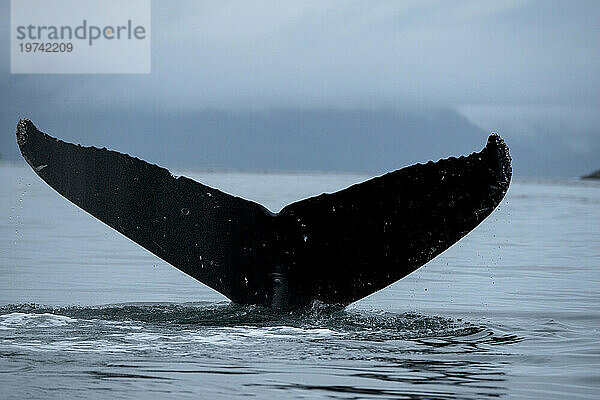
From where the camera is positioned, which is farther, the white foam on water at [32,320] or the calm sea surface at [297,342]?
the white foam on water at [32,320]

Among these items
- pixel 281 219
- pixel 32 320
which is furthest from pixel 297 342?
pixel 32 320

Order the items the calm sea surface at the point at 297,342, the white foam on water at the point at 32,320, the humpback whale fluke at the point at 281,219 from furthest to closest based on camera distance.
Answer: the white foam on water at the point at 32,320, the humpback whale fluke at the point at 281,219, the calm sea surface at the point at 297,342

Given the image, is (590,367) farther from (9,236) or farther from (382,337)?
(9,236)

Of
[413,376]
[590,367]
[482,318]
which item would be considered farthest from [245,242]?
[482,318]

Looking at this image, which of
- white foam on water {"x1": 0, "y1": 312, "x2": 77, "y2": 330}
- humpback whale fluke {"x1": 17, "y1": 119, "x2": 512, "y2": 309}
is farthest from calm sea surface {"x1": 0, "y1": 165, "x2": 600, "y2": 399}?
humpback whale fluke {"x1": 17, "y1": 119, "x2": 512, "y2": 309}

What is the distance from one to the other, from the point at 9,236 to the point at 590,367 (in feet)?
42.1

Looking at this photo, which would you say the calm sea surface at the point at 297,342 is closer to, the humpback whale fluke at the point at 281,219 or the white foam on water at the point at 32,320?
the white foam on water at the point at 32,320

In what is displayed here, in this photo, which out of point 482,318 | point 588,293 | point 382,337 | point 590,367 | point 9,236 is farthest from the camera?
point 9,236

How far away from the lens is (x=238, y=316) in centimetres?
685

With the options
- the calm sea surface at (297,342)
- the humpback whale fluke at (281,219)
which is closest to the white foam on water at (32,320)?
the calm sea surface at (297,342)

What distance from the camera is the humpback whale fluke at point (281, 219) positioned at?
6.08 meters

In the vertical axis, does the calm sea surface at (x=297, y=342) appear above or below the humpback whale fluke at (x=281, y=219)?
below

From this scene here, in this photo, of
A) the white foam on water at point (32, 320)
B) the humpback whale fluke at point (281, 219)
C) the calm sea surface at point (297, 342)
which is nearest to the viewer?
the calm sea surface at point (297, 342)

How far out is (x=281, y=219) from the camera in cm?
632
